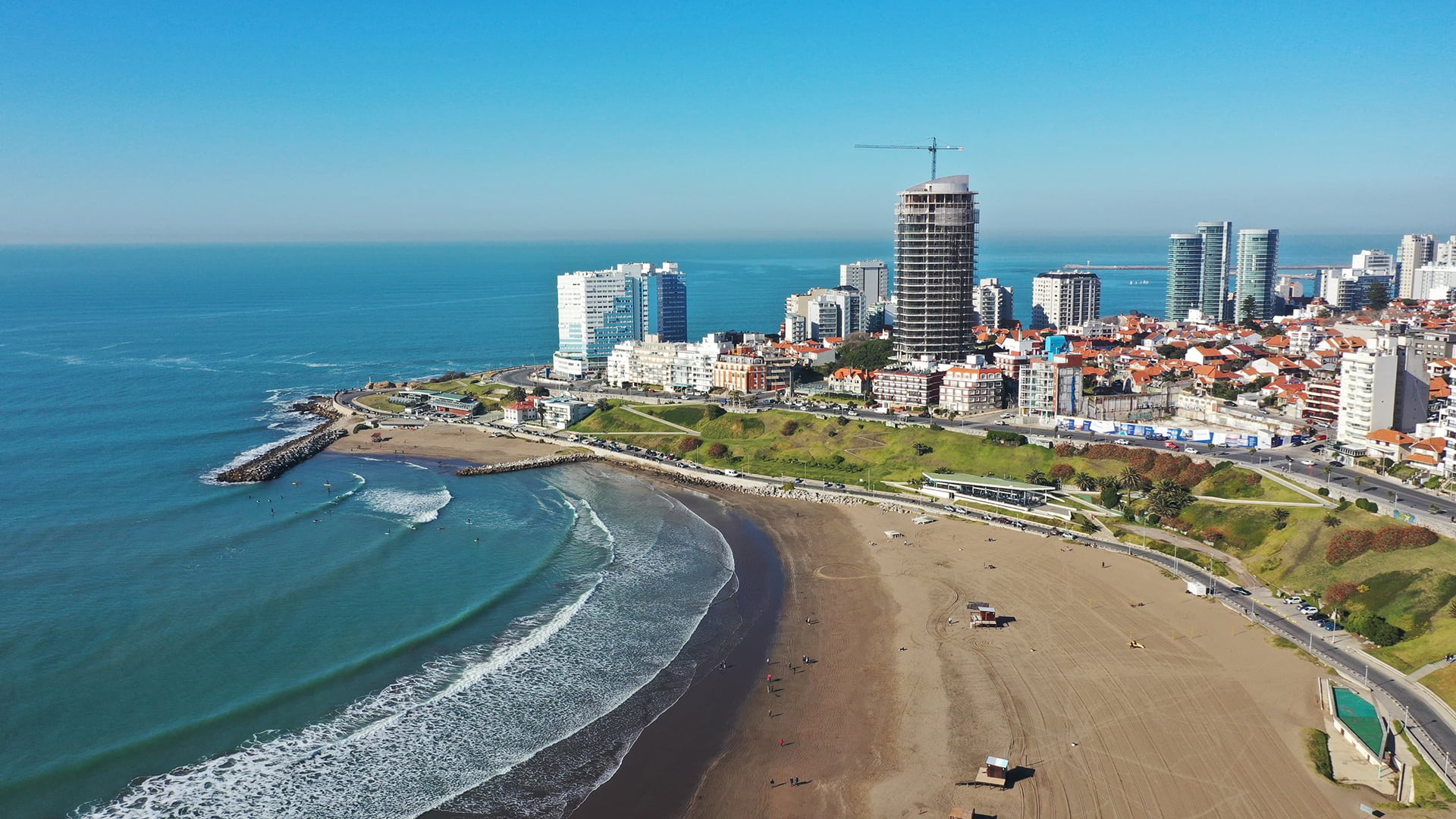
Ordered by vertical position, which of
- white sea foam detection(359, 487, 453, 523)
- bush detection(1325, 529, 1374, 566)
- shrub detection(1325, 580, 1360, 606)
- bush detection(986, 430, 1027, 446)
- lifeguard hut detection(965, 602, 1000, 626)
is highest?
bush detection(986, 430, 1027, 446)

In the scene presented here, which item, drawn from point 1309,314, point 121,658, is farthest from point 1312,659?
point 1309,314

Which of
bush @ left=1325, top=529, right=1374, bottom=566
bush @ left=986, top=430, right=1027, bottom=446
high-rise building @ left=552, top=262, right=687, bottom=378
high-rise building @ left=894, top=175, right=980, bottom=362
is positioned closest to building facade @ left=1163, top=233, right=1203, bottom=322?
high-rise building @ left=894, top=175, right=980, bottom=362

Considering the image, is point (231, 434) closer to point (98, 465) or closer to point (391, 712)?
point (98, 465)

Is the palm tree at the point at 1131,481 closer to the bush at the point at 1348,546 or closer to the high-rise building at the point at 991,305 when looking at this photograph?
the bush at the point at 1348,546

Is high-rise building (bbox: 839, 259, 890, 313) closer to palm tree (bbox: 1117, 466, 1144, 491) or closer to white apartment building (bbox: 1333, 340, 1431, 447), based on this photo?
white apartment building (bbox: 1333, 340, 1431, 447)

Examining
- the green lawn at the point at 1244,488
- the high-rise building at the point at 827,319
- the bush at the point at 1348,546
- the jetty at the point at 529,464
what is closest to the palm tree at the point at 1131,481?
the green lawn at the point at 1244,488

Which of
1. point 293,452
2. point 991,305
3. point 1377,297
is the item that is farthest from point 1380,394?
point 1377,297

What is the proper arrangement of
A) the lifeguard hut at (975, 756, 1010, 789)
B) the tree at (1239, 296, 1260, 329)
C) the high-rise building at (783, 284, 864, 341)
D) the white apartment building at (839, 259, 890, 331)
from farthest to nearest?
the white apartment building at (839, 259, 890, 331), the high-rise building at (783, 284, 864, 341), the tree at (1239, 296, 1260, 329), the lifeguard hut at (975, 756, 1010, 789)
